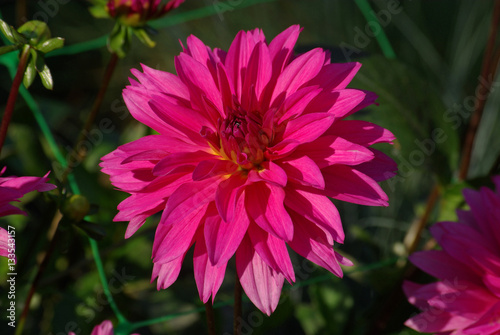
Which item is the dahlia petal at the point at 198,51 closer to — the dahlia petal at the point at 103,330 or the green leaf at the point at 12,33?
the green leaf at the point at 12,33

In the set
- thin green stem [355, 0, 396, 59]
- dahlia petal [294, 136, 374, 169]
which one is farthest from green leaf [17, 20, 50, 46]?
thin green stem [355, 0, 396, 59]

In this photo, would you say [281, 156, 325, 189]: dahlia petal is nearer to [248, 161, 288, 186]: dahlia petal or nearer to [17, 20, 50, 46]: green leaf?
[248, 161, 288, 186]: dahlia petal

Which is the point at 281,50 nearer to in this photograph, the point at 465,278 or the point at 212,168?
the point at 212,168

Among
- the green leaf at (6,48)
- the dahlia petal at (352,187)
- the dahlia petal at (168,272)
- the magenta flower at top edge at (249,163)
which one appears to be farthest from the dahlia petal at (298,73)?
the green leaf at (6,48)

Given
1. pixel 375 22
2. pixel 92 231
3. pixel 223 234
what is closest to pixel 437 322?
pixel 223 234

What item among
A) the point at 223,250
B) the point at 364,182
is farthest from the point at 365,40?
the point at 223,250
